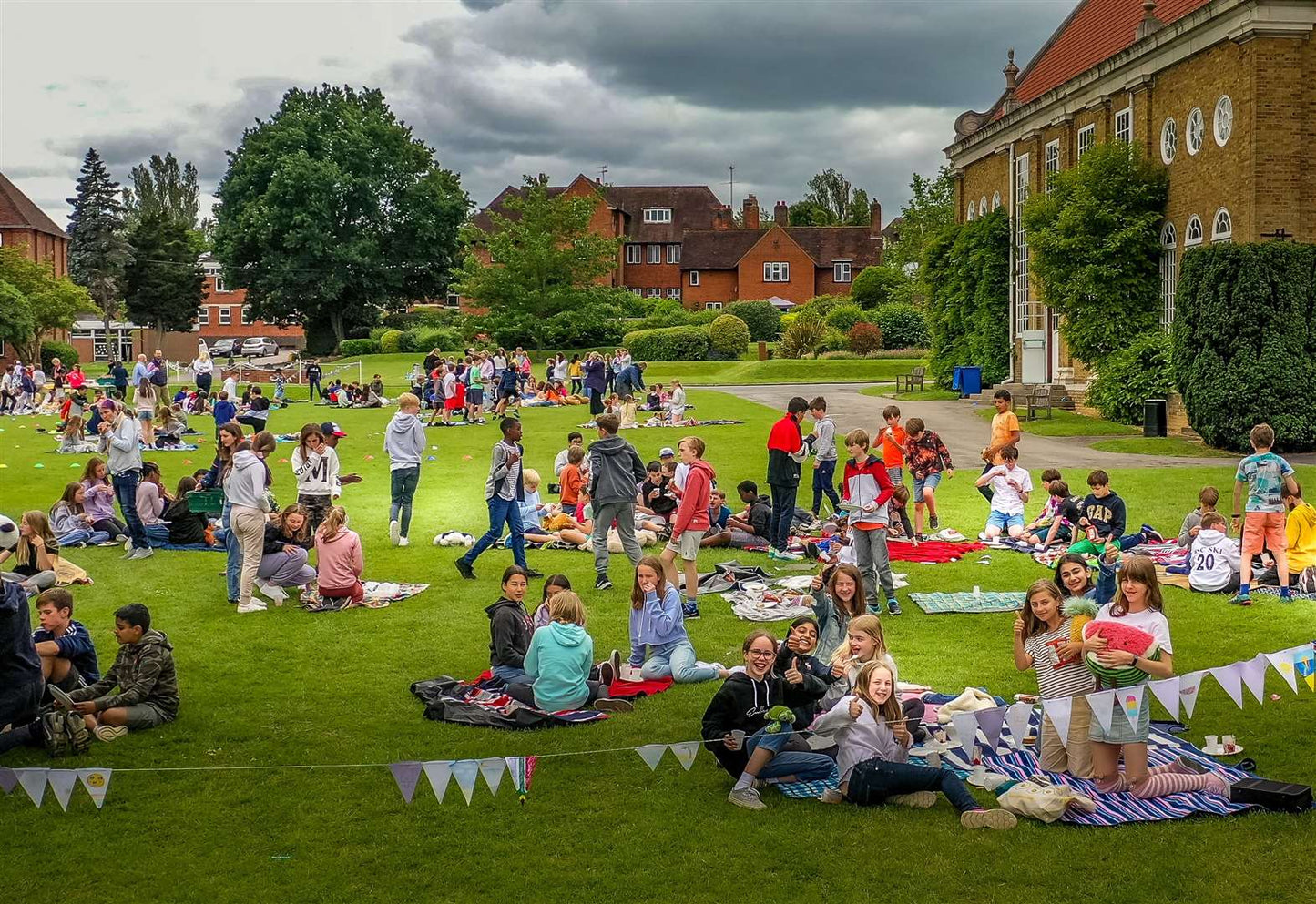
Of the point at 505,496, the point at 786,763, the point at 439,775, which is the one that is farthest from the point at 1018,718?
the point at 505,496

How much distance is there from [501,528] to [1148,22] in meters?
24.7

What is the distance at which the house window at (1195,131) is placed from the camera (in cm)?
3052

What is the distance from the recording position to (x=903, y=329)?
62.4m

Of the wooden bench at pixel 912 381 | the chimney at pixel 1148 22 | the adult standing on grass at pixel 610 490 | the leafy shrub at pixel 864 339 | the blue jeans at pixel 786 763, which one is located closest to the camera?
the blue jeans at pixel 786 763

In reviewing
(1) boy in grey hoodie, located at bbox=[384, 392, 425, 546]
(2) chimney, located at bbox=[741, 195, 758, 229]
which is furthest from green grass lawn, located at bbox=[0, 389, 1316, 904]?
(2) chimney, located at bbox=[741, 195, 758, 229]

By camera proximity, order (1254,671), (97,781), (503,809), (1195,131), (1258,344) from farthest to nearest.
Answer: (1195,131), (1258,344), (1254,671), (503,809), (97,781)

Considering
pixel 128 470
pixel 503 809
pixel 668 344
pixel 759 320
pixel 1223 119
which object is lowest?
pixel 503 809

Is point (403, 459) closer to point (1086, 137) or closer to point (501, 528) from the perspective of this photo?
point (501, 528)

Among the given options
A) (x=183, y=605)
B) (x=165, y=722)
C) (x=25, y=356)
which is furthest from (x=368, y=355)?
(x=165, y=722)

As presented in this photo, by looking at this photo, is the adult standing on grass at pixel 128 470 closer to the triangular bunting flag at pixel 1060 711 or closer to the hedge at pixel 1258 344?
the triangular bunting flag at pixel 1060 711

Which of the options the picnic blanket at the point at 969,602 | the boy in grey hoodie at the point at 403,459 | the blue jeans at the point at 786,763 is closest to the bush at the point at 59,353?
the boy in grey hoodie at the point at 403,459

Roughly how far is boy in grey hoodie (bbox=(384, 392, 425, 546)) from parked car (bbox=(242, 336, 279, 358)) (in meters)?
71.5

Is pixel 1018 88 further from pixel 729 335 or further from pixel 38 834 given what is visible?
pixel 38 834

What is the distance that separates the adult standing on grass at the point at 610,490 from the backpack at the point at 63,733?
6.51 m
